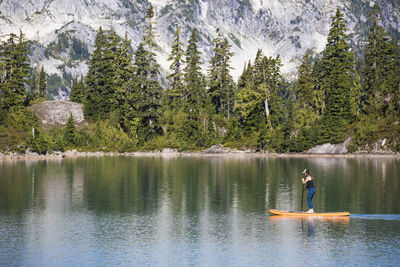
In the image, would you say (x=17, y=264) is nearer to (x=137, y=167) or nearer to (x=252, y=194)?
(x=252, y=194)

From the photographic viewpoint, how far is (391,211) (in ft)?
128

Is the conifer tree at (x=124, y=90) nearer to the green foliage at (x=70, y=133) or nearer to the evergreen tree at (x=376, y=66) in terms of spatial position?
the green foliage at (x=70, y=133)

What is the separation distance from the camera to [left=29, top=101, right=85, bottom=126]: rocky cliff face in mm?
115688

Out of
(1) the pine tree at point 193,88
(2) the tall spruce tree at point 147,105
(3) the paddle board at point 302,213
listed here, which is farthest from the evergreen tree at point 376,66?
(3) the paddle board at point 302,213

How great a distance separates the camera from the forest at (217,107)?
100875 mm

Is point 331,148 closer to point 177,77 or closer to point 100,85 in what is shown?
point 177,77

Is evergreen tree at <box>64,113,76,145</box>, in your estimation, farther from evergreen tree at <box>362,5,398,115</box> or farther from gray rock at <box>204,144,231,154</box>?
evergreen tree at <box>362,5,398,115</box>

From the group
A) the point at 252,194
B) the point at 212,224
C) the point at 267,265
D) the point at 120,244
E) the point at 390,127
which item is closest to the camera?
the point at 267,265

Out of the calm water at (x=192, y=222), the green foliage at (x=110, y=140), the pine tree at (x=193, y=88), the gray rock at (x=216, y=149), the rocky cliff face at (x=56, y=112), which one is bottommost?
the calm water at (x=192, y=222)

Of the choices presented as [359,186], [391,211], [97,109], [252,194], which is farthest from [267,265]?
[97,109]

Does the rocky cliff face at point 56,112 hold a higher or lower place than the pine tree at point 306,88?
lower

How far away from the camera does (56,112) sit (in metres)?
117

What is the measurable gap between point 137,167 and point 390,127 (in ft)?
147

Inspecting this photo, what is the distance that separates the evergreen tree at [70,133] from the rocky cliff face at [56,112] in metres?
8.12
